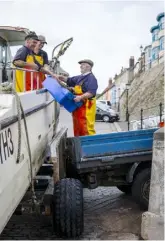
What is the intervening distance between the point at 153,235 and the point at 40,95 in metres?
2.43

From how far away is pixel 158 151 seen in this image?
17.4ft

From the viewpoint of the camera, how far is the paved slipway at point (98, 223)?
18.0ft

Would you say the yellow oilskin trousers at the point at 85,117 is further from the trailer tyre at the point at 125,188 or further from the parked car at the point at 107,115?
the parked car at the point at 107,115

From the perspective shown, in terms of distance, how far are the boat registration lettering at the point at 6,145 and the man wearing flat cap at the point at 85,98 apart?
3.00 m

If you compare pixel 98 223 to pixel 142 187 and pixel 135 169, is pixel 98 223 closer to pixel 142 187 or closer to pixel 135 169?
pixel 142 187

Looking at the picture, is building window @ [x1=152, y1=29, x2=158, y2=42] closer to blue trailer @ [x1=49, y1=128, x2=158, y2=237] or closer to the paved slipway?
the paved slipway

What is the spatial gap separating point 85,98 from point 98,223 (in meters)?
2.05

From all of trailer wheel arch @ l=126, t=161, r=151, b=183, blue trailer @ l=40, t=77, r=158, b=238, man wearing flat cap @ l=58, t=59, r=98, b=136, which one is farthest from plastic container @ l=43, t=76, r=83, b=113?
trailer wheel arch @ l=126, t=161, r=151, b=183

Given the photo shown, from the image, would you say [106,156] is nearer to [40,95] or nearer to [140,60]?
[40,95]

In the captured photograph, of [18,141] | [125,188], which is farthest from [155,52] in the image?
[18,141]

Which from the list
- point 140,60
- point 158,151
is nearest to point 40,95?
point 158,151

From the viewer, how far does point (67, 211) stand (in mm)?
5074

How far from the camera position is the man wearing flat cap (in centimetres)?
701

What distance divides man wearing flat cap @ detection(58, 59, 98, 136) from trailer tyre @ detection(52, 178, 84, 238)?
193 cm
